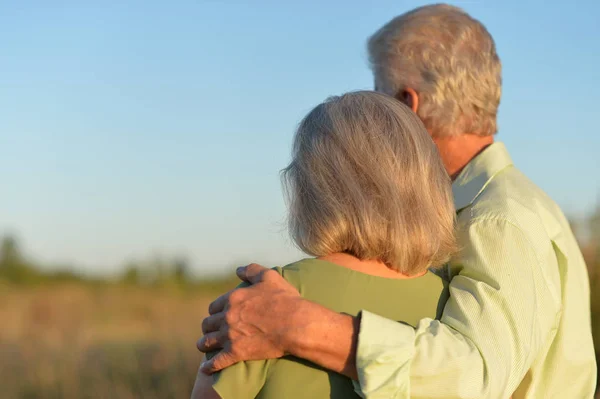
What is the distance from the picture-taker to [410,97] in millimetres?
3021

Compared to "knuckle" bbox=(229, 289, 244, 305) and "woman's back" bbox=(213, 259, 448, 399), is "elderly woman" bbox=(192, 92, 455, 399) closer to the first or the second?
"woman's back" bbox=(213, 259, 448, 399)

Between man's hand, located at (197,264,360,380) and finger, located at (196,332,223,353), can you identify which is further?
finger, located at (196,332,223,353)

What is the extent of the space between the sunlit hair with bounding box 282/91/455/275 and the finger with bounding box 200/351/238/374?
1.14 feet

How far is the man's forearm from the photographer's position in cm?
195

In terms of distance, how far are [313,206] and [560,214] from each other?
41.7 inches

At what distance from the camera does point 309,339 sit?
1.94 metres

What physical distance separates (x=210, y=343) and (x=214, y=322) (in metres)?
0.05

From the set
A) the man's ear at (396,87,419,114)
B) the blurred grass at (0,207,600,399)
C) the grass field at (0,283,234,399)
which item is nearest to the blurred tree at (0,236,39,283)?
the blurred grass at (0,207,600,399)

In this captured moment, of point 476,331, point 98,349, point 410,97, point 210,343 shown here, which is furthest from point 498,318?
point 98,349

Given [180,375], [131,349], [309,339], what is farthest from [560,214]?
[131,349]

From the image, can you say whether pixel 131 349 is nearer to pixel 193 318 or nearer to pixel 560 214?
pixel 193 318

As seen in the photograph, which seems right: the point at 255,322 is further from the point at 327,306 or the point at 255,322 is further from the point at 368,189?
the point at 368,189

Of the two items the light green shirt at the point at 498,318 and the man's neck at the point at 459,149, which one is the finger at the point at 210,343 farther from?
the man's neck at the point at 459,149

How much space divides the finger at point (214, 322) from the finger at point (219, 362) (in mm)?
79
